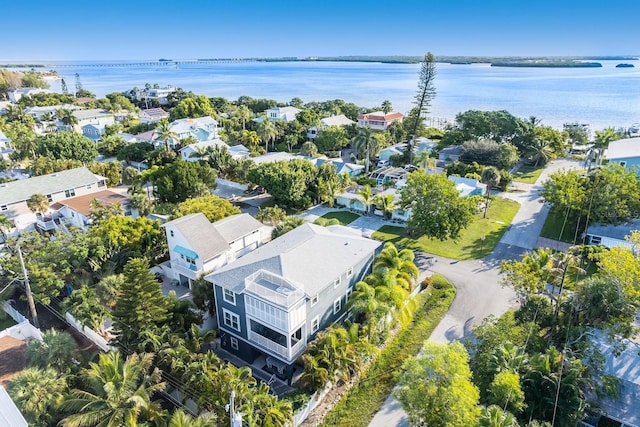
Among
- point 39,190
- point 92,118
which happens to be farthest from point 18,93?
point 39,190

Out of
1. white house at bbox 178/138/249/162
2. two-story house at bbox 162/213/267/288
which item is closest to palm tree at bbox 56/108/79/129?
white house at bbox 178/138/249/162

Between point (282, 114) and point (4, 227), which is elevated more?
point (282, 114)

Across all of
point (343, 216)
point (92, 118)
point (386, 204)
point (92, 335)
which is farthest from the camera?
point (92, 118)

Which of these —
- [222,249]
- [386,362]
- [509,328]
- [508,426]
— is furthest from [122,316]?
[509,328]

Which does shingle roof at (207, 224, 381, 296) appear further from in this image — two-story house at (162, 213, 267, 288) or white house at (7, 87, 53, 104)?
white house at (7, 87, 53, 104)

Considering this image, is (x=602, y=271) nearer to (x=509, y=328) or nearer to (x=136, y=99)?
(x=509, y=328)

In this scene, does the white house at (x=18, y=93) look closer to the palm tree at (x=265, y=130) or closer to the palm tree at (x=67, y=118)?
the palm tree at (x=67, y=118)

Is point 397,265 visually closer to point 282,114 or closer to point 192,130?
point 192,130
